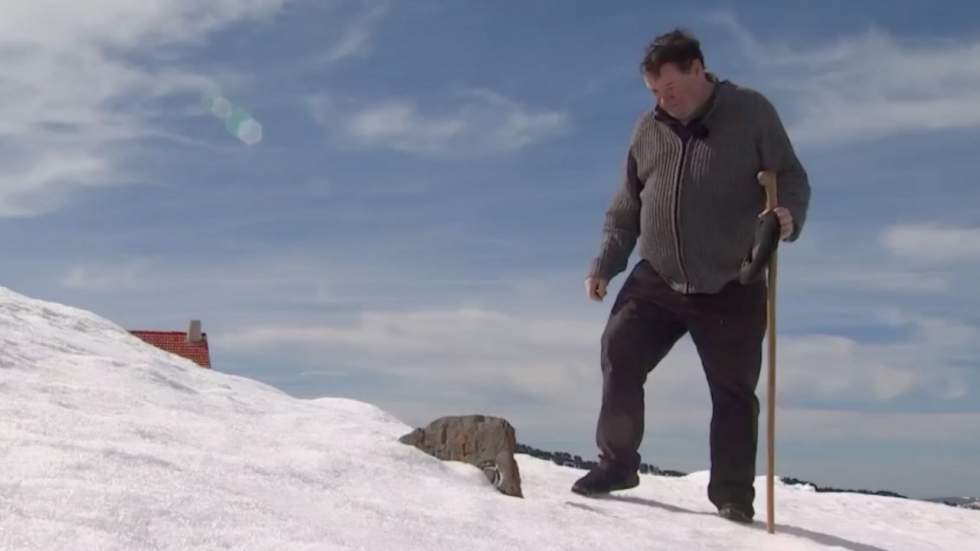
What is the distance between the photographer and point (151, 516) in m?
3.09

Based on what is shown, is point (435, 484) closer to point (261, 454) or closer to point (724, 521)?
point (261, 454)

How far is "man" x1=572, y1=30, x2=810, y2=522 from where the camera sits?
17.5 feet

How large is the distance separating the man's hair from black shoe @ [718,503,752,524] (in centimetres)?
219

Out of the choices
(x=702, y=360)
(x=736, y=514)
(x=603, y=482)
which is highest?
(x=702, y=360)

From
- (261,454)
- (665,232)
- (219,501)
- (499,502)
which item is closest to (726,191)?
(665,232)

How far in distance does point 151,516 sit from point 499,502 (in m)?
1.74

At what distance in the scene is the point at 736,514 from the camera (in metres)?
5.31

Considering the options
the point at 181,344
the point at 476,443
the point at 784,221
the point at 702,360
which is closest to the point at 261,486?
the point at 476,443

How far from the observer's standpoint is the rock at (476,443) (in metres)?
5.08

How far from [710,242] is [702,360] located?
61 centimetres

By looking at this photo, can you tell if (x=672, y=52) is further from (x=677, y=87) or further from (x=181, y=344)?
(x=181, y=344)

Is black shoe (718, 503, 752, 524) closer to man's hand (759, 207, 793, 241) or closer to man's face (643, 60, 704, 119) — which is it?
man's hand (759, 207, 793, 241)

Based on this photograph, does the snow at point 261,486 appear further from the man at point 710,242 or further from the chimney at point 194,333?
the chimney at point 194,333

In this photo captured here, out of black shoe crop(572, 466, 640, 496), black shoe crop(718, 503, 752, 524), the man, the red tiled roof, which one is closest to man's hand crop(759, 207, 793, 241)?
the man
